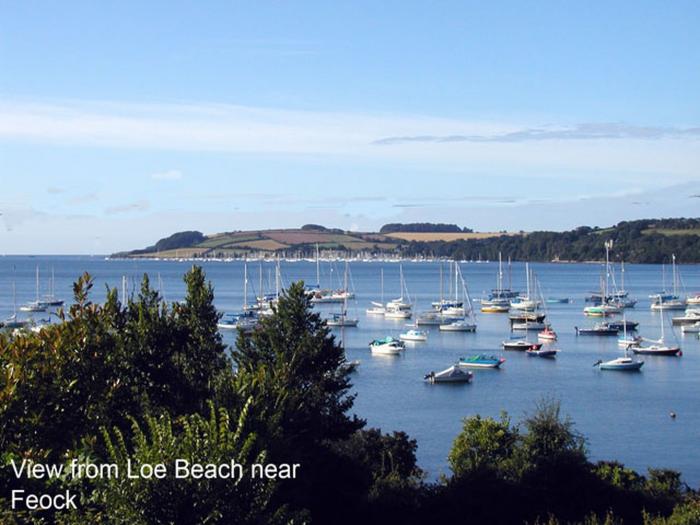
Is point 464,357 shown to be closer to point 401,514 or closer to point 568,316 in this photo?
point 568,316

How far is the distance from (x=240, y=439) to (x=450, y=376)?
39060mm

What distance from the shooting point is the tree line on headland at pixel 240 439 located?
8875 millimetres

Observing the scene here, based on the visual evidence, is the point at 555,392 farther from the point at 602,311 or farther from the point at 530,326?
the point at 602,311

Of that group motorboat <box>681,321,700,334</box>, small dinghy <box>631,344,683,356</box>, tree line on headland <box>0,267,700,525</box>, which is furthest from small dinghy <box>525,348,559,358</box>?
tree line on headland <box>0,267,700,525</box>

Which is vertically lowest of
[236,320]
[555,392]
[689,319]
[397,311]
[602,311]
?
[555,392]

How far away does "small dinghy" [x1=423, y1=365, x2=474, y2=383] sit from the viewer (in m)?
48.0

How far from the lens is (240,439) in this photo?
9.73 m

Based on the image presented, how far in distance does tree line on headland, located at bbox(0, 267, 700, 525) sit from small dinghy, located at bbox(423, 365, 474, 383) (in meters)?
24.1

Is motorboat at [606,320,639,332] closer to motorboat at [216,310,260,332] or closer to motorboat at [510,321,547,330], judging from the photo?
motorboat at [510,321,547,330]

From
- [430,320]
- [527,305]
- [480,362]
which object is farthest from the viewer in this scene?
[527,305]

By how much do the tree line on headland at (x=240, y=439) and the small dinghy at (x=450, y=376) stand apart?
2412 centimetres

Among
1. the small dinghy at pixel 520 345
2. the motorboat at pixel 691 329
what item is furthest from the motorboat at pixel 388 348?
the motorboat at pixel 691 329

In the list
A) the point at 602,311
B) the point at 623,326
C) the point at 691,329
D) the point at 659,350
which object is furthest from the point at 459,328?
the point at 659,350

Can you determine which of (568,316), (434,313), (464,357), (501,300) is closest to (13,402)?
(464,357)
